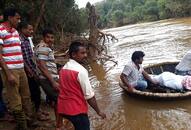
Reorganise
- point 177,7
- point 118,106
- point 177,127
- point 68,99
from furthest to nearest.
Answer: point 177,7 < point 118,106 < point 177,127 < point 68,99

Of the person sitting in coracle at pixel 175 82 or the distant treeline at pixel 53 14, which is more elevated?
the distant treeline at pixel 53 14

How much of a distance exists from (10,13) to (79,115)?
1.76 m

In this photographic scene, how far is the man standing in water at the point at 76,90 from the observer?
3.48m

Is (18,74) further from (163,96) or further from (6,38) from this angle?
(163,96)

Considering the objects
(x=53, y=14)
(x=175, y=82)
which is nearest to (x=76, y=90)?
(x=175, y=82)

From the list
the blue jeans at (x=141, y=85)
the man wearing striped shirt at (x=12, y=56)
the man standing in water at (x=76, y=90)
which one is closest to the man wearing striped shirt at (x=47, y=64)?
the man wearing striped shirt at (x=12, y=56)

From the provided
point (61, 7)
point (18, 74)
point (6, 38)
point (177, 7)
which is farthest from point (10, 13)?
point (177, 7)

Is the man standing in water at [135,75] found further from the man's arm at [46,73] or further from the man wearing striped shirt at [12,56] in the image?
the man wearing striped shirt at [12,56]

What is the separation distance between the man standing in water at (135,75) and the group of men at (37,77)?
193cm

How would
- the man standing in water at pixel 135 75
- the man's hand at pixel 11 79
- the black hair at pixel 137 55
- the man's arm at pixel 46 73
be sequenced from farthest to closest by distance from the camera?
the man standing in water at pixel 135 75 → the black hair at pixel 137 55 → the man's arm at pixel 46 73 → the man's hand at pixel 11 79

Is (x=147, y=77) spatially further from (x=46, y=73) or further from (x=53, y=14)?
(x=53, y=14)

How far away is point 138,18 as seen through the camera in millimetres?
65125

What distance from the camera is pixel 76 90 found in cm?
355

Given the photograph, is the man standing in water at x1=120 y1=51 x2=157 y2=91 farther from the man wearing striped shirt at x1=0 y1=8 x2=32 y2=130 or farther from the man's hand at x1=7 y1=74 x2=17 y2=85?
the man's hand at x1=7 y1=74 x2=17 y2=85
